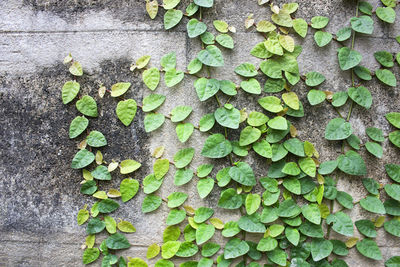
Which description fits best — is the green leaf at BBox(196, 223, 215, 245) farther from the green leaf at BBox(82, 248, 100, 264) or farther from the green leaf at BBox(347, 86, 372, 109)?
the green leaf at BBox(347, 86, 372, 109)

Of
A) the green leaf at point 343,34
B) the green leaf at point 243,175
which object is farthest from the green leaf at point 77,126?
the green leaf at point 343,34

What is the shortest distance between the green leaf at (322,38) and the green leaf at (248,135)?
64 centimetres

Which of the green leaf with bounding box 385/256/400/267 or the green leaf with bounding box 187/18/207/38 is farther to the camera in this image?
the green leaf with bounding box 385/256/400/267

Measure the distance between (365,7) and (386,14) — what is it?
125mm

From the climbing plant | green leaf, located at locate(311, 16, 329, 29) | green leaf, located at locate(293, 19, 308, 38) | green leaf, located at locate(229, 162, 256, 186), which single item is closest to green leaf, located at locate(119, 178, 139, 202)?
the climbing plant

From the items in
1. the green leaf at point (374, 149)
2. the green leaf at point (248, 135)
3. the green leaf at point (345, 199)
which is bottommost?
the green leaf at point (345, 199)

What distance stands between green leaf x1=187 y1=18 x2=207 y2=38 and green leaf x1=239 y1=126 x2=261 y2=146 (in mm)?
625

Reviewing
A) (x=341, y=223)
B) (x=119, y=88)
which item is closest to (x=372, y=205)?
(x=341, y=223)

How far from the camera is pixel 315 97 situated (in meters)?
1.83

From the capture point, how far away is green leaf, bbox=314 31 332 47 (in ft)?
6.03

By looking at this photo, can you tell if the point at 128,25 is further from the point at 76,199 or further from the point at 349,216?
the point at 349,216

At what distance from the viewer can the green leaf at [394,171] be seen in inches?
74.2

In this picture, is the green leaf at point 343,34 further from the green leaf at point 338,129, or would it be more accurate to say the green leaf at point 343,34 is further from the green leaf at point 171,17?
the green leaf at point 171,17

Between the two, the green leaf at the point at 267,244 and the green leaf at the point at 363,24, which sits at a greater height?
the green leaf at the point at 363,24
